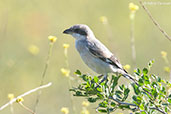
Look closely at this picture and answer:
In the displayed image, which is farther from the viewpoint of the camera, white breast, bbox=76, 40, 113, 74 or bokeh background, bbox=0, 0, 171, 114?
bokeh background, bbox=0, 0, 171, 114

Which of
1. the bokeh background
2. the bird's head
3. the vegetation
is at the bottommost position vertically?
the vegetation

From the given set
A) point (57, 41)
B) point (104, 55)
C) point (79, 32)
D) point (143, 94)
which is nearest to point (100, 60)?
point (104, 55)

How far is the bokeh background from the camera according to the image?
7.79 meters

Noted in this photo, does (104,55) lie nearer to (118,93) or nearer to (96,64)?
(96,64)

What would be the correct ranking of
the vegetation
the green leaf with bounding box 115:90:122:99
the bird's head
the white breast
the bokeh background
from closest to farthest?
the vegetation
the green leaf with bounding box 115:90:122:99
the white breast
the bird's head
the bokeh background

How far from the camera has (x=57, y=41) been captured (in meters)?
9.94

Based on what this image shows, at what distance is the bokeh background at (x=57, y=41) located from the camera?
7.79 meters

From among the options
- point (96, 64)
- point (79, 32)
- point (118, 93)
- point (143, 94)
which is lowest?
point (143, 94)

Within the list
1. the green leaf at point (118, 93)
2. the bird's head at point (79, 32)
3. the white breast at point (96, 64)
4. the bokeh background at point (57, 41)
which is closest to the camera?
the green leaf at point (118, 93)

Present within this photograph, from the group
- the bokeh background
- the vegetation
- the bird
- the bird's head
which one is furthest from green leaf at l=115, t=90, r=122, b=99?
the bokeh background

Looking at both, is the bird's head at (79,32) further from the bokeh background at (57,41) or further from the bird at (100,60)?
the bokeh background at (57,41)

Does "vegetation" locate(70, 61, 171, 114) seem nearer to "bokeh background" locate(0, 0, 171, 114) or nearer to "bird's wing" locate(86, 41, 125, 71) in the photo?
"bird's wing" locate(86, 41, 125, 71)

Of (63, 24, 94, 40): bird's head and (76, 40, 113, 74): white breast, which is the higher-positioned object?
(63, 24, 94, 40): bird's head

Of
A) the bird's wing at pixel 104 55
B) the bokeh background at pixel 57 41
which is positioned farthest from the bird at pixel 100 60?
the bokeh background at pixel 57 41
